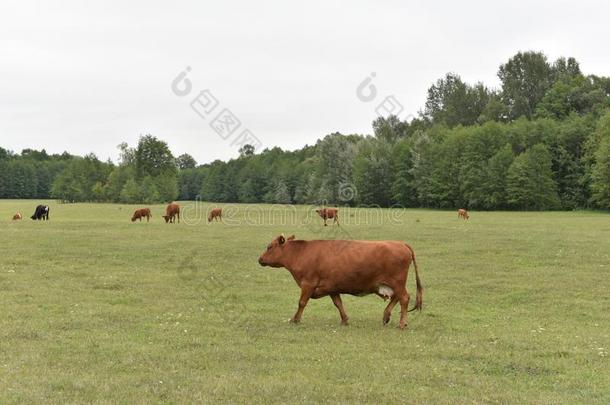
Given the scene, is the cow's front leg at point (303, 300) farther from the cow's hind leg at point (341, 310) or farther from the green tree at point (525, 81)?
the green tree at point (525, 81)

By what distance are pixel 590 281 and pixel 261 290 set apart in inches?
438

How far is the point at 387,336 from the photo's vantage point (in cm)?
1284

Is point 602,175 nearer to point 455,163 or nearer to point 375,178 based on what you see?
point 455,163

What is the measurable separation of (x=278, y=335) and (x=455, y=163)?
9554 cm

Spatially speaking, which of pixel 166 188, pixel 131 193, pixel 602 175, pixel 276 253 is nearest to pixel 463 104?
pixel 602 175

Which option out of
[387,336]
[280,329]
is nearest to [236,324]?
[280,329]

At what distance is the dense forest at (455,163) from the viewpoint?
9150cm

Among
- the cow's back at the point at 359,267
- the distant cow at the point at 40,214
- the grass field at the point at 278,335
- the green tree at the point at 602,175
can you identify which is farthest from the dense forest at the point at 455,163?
the cow's back at the point at 359,267

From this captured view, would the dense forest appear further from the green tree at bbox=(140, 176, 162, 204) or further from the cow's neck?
the cow's neck

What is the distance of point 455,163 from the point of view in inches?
4104

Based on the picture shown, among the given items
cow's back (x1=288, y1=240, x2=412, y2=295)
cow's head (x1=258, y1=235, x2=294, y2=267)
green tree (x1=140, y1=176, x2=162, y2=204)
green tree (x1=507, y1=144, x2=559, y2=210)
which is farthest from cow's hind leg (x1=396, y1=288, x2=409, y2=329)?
green tree (x1=140, y1=176, x2=162, y2=204)

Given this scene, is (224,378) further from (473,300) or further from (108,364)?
(473,300)

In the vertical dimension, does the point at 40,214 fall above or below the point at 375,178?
below

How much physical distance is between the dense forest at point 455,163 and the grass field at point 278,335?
228 ft
